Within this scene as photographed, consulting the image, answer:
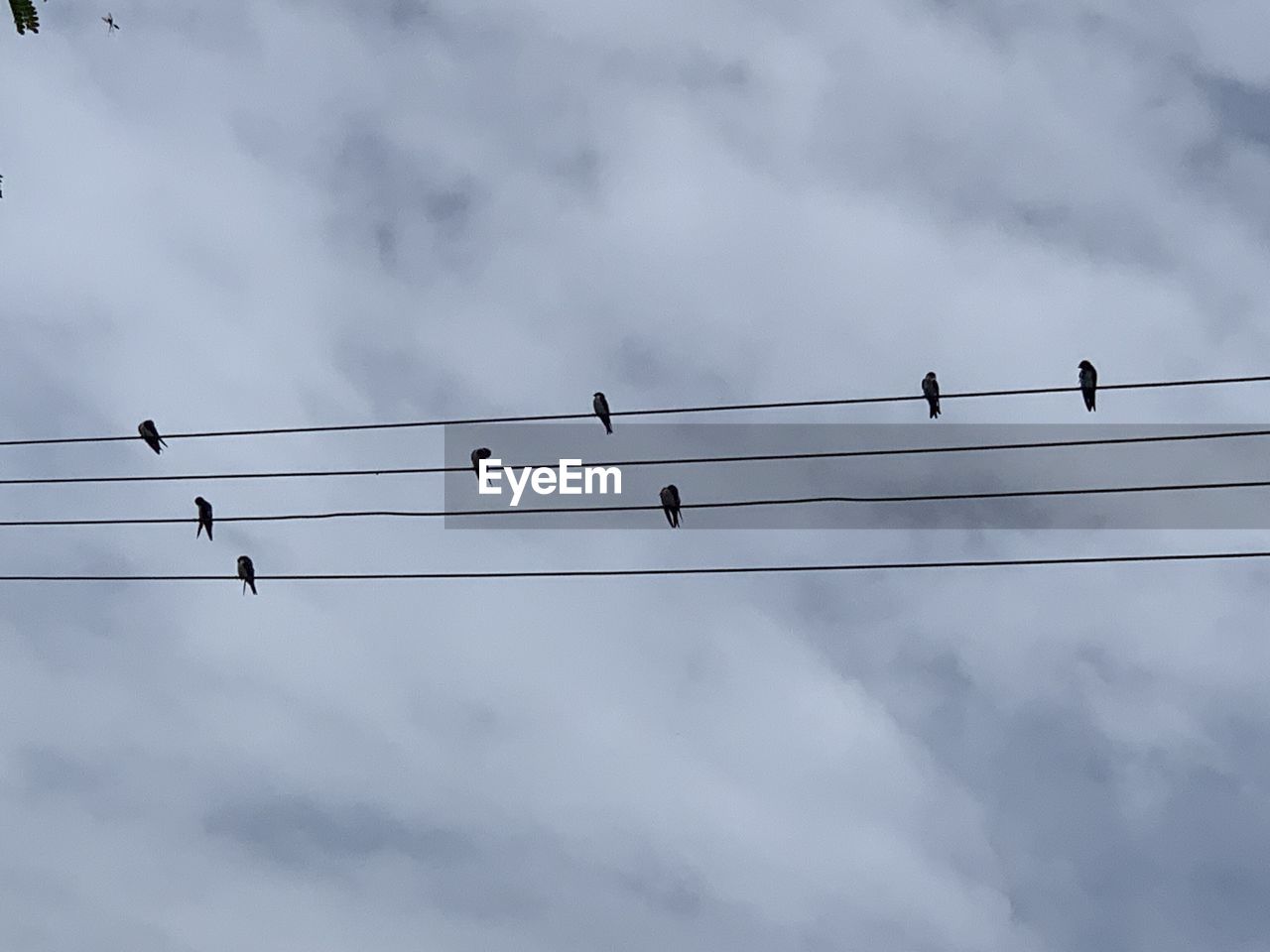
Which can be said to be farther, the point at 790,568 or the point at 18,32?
the point at 790,568

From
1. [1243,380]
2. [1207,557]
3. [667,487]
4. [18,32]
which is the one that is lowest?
[1207,557]

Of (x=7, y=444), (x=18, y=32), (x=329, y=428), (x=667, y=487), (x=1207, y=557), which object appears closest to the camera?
(x=18, y=32)

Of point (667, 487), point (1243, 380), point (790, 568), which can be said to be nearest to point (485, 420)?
point (790, 568)

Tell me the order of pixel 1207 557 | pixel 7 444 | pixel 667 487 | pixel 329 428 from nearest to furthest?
1. pixel 1207 557
2. pixel 329 428
3. pixel 7 444
4. pixel 667 487

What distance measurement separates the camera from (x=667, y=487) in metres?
33.4

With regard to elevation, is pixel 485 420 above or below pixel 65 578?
above

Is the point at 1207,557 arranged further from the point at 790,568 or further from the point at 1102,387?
the point at 790,568

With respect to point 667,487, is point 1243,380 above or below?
below

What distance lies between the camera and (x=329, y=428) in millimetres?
21250

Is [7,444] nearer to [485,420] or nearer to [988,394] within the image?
[485,420]

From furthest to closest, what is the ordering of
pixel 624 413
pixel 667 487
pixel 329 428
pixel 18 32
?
pixel 667 487 → pixel 329 428 → pixel 624 413 → pixel 18 32

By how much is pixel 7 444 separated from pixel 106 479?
2.97m

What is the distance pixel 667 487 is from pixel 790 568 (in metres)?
14.9

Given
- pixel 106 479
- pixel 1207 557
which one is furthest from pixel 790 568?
pixel 106 479
